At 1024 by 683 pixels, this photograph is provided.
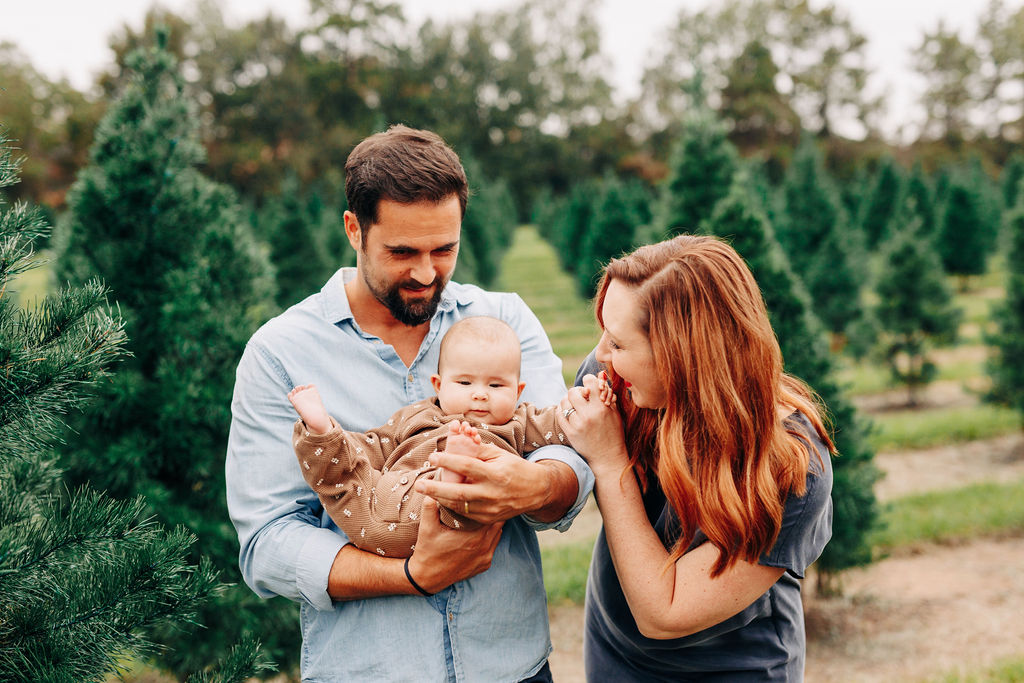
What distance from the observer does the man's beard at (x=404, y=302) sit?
220cm

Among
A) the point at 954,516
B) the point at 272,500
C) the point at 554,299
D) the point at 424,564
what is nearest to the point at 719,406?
the point at 424,564

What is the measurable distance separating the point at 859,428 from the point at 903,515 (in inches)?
95.1

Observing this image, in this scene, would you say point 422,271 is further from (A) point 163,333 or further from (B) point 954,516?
(B) point 954,516

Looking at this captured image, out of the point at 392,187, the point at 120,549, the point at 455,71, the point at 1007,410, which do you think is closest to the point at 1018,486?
the point at 1007,410

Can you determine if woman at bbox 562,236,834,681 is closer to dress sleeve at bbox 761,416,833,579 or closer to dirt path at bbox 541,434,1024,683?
dress sleeve at bbox 761,416,833,579

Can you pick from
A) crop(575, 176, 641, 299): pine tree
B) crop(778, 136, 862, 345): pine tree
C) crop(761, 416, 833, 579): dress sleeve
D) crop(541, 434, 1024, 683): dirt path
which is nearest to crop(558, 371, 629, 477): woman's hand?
crop(761, 416, 833, 579): dress sleeve

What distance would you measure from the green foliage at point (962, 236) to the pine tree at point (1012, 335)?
12.9 meters

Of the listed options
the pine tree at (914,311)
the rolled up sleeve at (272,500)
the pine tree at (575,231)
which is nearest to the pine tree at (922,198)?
the pine tree at (575,231)

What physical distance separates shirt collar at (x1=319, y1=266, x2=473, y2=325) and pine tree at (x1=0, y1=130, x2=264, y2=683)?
0.65m

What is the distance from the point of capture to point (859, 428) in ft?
17.1

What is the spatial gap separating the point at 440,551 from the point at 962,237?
23.9 meters

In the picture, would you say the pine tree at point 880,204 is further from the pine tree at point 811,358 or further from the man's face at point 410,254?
the man's face at point 410,254

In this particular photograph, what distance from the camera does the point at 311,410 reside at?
74.6 inches

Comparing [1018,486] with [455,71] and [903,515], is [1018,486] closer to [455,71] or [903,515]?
[903,515]
